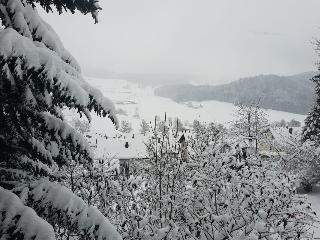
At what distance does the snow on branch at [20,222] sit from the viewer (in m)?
3.30

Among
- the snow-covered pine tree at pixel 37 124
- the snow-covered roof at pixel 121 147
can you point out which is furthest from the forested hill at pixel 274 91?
the snow-covered pine tree at pixel 37 124

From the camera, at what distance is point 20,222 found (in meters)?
3.34

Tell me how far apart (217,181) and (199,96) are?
16412 cm

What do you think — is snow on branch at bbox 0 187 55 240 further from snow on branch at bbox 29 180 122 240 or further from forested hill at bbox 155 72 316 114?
forested hill at bbox 155 72 316 114

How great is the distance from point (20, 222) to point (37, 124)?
134cm

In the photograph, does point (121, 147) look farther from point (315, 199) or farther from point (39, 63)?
point (39, 63)

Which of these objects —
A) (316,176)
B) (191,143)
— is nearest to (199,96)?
(316,176)

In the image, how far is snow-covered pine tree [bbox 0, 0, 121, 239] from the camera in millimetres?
3191

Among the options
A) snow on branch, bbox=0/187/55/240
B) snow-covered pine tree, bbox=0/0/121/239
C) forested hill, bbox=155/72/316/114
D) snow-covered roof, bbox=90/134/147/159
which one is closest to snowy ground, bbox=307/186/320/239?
snow-covered pine tree, bbox=0/0/121/239

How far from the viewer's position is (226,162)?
8.68m

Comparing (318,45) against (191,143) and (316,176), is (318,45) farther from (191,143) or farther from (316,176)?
(191,143)

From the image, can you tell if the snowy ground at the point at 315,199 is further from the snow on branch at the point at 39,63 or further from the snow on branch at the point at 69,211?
the snow on branch at the point at 39,63

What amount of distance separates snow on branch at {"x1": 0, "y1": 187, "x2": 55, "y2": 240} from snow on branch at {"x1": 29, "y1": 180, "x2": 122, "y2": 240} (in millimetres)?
324

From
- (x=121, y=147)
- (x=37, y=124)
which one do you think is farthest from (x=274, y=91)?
(x=37, y=124)
